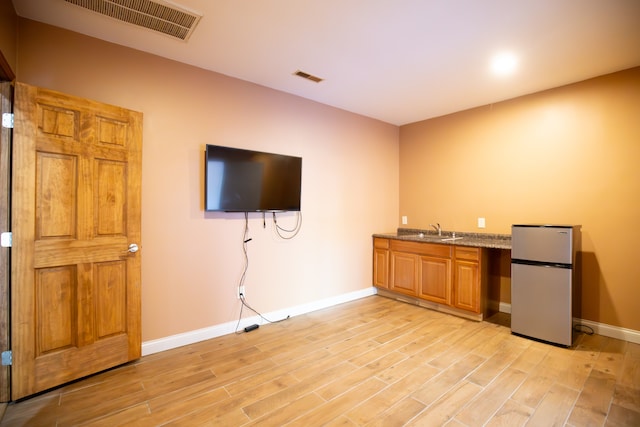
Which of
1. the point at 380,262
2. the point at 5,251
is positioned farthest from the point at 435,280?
the point at 5,251

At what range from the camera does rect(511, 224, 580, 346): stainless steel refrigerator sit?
286 centimetres

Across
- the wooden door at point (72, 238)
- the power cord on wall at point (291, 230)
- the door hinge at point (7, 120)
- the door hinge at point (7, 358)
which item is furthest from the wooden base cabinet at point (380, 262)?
the door hinge at point (7, 120)

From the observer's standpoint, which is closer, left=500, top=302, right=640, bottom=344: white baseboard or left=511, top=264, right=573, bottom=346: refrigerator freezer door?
left=511, top=264, right=573, bottom=346: refrigerator freezer door

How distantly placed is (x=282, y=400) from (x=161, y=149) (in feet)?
7.93

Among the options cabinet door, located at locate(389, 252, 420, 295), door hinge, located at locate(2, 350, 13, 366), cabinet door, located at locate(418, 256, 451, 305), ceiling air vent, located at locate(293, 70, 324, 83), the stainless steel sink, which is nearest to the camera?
door hinge, located at locate(2, 350, 13, 366)

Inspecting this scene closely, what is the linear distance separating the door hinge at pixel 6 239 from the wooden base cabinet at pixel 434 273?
159 inches

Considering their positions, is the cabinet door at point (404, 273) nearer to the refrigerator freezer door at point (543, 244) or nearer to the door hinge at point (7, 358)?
the refrigerator freezer door at point (543, 244)

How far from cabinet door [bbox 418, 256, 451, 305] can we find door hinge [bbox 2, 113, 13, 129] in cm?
429

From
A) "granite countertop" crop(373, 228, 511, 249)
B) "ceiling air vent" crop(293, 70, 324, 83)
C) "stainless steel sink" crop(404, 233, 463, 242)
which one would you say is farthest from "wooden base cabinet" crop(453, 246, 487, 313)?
"ceiling air vent" crop(293, 70, 324, 83)

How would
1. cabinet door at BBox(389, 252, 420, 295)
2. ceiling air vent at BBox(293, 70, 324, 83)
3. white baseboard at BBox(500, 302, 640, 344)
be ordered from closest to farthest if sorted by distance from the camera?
white baseboard at BBox(500, 302, 640, 344) → ceiling air vent at BBox(293, 70, 324, 83) → cabinet door at BBox(389, 252, 420, 295)

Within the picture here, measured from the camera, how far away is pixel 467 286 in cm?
360

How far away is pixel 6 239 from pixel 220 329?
1894 mm

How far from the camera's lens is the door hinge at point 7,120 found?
204cm

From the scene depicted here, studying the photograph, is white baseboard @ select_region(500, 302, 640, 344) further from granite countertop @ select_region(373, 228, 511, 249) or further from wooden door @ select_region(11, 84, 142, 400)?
wooden door @ select_region(11, 84, 142, 400)
